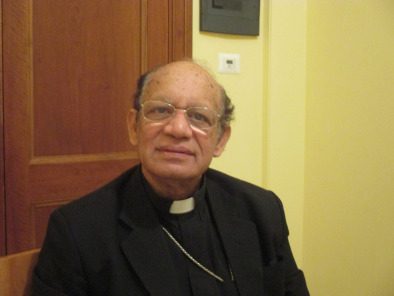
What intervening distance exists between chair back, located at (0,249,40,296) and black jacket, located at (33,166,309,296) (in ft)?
0.06

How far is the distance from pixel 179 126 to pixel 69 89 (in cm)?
93

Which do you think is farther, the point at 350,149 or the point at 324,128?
the point at 324,128

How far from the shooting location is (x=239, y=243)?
1.20 meters

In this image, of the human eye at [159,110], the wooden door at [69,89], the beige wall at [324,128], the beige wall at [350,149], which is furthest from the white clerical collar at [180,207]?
the beige wall at [350,149]

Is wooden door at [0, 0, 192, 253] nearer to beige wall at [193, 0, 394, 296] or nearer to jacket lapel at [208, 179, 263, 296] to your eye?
beige wall at [193, 0, 394, 296]

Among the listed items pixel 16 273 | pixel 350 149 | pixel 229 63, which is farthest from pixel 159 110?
pixel 350 149

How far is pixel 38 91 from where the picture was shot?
1.79 metres

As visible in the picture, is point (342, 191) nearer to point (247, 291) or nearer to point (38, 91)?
point (247, 291)

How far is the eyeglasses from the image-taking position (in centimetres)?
112

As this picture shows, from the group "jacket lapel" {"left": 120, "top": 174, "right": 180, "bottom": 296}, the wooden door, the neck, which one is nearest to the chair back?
"jacket lapel" {"left": 120, "top": 174, "right": 180, "bottom": 296}

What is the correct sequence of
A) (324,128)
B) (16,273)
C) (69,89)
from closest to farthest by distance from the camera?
(16,273) < (69,89) < (324,128)

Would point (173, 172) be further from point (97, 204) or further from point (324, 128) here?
point (324, 128)

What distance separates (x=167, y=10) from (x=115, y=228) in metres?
1.30

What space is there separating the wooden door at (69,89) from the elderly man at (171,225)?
2.39ft
